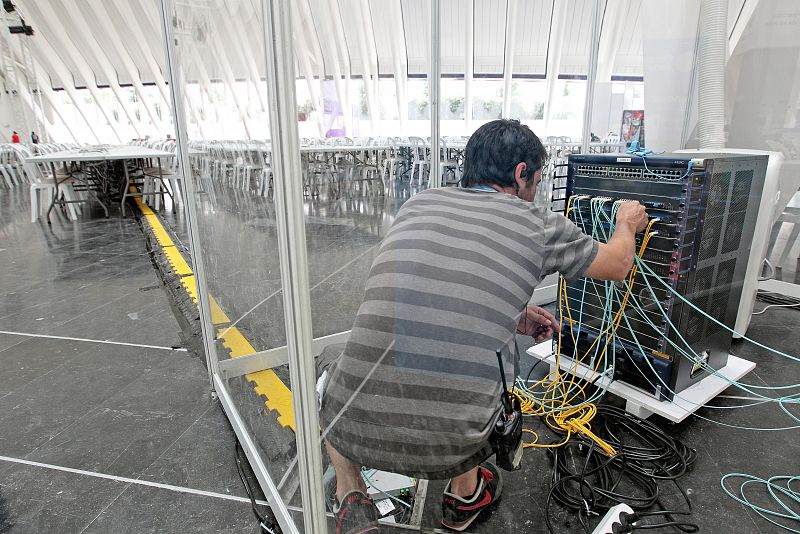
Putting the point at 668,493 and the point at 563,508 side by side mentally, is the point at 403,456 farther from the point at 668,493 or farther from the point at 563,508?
the point at 668,493

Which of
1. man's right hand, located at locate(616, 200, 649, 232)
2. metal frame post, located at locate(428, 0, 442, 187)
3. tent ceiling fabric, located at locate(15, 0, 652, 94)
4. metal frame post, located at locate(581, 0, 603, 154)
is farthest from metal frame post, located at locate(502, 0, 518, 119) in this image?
man's right hand, located at locate(616, 200, 649, 232)

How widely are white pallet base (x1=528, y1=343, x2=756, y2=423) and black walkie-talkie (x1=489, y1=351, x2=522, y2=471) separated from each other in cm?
83

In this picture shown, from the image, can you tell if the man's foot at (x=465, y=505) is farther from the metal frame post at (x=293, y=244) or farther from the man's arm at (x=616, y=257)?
the man's arm at (x=616, y=257)

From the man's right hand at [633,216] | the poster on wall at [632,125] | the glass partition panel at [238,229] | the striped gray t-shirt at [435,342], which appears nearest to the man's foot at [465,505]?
the striped gray t-shirt at [435,342]

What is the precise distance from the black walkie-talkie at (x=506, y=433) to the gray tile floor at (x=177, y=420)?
0.31 metres

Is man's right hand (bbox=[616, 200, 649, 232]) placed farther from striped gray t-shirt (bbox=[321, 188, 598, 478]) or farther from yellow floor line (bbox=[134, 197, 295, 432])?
yellow floor line (bbox=[134, 197, 295, 432])

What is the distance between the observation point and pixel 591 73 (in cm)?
262

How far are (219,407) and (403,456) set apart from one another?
1.11 metres

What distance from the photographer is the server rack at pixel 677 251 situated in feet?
4.88

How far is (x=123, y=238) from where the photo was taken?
4820mm

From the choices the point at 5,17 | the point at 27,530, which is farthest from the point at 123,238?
the point at 5,17

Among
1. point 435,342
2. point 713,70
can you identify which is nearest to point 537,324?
point 435,342

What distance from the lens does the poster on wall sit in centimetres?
340

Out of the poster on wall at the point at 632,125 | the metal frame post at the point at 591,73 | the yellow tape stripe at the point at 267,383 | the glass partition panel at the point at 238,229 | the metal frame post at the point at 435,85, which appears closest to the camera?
the glass partition panel at the point at 238,229
